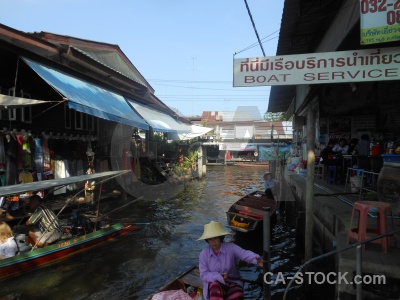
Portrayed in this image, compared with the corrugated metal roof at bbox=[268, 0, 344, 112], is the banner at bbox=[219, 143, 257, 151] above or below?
below

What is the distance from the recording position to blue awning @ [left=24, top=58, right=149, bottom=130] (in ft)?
28.3

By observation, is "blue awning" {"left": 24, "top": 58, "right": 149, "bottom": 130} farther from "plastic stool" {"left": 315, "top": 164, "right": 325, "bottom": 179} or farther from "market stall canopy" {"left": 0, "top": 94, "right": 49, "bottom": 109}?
"plastic stool" {"left": 315, "top": 164, "right": 325, "bottom": 179}

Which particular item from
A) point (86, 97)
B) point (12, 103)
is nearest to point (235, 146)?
point (86, 97)

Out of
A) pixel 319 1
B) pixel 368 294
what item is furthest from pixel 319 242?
pixel 319 1

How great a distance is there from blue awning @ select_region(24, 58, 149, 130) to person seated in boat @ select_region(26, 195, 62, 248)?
2775 mm

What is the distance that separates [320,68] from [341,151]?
7.36m

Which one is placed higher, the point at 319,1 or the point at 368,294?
the point at 319,1

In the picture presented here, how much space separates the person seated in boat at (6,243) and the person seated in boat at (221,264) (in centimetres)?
450

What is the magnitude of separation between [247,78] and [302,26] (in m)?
3.62

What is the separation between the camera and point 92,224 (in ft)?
30.7

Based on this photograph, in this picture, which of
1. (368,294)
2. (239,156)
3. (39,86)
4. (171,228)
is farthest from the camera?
(239,156)

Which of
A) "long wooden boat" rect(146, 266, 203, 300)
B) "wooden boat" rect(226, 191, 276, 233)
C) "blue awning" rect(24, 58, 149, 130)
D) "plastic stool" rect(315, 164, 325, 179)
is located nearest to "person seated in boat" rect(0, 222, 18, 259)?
"blue awning" rect(24, 58, 149, 130)

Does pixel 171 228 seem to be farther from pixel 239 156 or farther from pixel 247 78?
pixel 239 156

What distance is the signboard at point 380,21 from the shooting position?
4.09m
